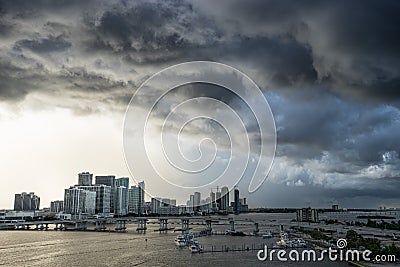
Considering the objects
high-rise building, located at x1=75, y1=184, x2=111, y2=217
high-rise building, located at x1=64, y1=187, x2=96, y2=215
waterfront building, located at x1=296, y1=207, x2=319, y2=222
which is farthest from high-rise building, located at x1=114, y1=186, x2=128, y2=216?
waterfront building, located at x1=296, y1=207, x2=319, y2=222

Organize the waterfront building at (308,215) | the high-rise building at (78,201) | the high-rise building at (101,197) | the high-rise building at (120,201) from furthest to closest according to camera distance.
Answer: the high-rise building at (120,201) < the high-rise building at (101,197) < the high-rise building at (78,201) < the waterfront building at (308,215)

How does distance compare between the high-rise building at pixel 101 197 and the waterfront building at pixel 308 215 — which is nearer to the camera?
the waterfront building at pixel 308 215

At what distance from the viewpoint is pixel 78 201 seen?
81750 millimetres

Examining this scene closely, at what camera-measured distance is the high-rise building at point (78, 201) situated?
3199 inches

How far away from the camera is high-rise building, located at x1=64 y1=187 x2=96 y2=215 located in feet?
267

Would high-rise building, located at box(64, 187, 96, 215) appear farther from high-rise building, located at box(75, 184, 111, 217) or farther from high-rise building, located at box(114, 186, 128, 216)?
high-rise building, located at box(114, 186, 128, 216)

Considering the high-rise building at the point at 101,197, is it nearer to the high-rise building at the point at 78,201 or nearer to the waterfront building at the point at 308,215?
the high-rise building at the point at 78,201

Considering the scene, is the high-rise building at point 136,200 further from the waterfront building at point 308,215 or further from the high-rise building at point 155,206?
the waterfront building at point 308,215

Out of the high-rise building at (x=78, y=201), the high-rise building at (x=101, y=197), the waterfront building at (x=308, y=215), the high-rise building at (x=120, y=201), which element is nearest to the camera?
the waterfront building at (x=308, y=215)

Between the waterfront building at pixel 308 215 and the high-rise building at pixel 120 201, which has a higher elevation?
the high-rise building at pixel 120 201

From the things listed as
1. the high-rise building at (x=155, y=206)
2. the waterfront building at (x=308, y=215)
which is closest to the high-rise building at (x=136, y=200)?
the high-rise building at (x=155, y=206)

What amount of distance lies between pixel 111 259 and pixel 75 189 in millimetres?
62164

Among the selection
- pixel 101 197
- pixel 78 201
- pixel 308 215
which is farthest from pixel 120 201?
pixel 308 215

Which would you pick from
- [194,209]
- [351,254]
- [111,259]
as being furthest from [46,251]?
[194,209]
